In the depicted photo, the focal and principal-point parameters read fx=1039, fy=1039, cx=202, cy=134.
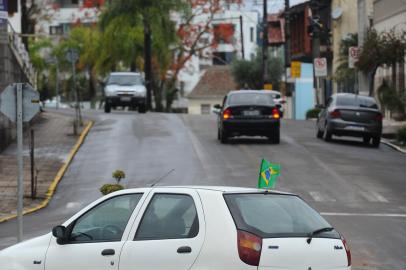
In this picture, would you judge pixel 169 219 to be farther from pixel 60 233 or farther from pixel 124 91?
pixel 124 91

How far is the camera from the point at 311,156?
2859cm

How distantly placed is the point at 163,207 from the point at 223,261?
102cm

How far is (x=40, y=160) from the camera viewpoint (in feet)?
96.0

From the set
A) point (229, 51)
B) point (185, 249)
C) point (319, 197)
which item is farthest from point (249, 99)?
point (229, 51)

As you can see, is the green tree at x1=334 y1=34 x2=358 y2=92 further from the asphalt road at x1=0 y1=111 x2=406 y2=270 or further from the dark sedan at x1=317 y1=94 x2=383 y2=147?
the dark sedan at x1=317 y1=94 x2=383 y2=147

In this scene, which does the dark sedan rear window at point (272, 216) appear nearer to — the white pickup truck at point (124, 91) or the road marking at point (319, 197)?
the road marking at point (319, 197)

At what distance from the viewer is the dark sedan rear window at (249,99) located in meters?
31.7

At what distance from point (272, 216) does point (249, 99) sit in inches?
904

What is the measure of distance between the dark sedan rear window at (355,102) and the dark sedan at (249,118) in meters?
2.89

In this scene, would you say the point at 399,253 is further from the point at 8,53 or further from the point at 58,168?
the point at 8,53

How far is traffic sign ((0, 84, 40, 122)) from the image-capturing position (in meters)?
15.8

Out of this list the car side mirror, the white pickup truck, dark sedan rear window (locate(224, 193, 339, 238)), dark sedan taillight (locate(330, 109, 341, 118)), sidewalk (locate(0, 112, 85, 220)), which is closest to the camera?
dark sedan rear window (locate(224, 193, 339, 238))

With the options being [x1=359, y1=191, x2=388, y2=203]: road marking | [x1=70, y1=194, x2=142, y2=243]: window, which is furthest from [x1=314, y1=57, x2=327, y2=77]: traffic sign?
[x1=70, y1=194, x2=142, y2=243]: window

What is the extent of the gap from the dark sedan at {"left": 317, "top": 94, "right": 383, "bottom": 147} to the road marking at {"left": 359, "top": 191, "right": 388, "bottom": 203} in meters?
10.3
